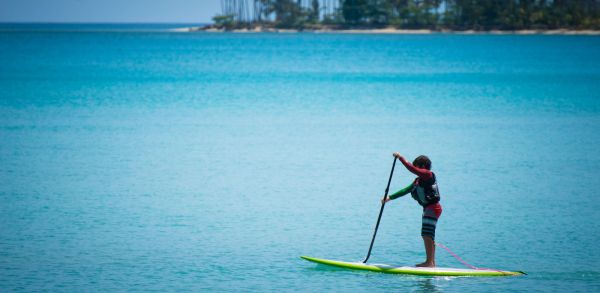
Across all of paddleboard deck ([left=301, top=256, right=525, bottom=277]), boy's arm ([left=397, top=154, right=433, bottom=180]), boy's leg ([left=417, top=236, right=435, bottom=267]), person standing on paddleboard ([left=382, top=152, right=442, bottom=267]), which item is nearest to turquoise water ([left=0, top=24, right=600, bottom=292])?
paddleboard deck ([left=301, top=256, right=525, bottom=277])

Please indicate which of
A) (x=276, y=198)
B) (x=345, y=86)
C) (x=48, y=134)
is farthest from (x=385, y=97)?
(x=276, y=198)

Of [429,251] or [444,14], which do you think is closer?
[429,251]

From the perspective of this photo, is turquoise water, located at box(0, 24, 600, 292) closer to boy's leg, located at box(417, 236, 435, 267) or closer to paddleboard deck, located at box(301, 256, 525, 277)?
paddleboard deck, located at box(301, 256, 525, 277)

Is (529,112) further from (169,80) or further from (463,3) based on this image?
(463,3)

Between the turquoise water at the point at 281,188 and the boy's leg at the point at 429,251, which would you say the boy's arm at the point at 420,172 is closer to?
the boy's leg at the point at 429,251

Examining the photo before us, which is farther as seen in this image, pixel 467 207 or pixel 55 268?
pixel 467 207

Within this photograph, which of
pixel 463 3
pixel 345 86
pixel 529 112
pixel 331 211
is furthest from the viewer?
pixel 463 3

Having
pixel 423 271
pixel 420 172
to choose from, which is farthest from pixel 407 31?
pixel 420 172

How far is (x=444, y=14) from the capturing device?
155125 millimetres

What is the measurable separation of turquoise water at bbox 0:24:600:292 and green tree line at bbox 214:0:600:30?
107 meters

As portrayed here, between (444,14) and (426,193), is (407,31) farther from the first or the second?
(426,193)

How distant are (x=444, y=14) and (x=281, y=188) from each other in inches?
5677

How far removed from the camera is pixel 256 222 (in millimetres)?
12969

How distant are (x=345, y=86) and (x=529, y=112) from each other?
15994 millimetres
